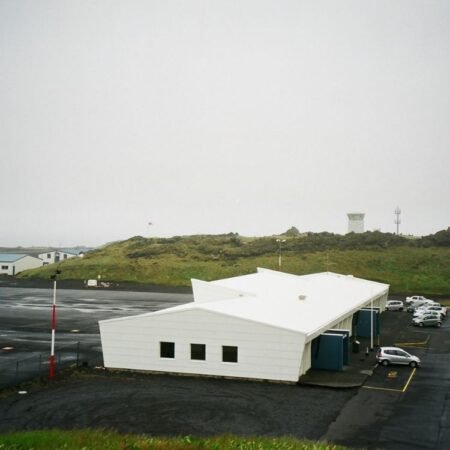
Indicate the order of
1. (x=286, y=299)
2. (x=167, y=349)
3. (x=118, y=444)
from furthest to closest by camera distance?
(x=286, y=299)
(x=167, y=349)
(x=118, y=444)

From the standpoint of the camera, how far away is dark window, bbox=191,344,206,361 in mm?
33062

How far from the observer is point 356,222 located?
151 metres

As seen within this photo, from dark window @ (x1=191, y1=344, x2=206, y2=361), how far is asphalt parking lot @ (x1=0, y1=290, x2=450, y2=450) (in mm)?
1394

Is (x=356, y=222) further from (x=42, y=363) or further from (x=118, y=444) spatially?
(x=118, y=444)

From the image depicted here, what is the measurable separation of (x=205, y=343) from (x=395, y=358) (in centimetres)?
1325

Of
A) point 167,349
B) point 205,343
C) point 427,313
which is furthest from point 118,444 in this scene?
point 427,313

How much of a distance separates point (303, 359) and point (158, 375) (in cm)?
896

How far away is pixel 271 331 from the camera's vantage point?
31.8 m

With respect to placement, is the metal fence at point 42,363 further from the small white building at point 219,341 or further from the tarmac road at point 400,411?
the tarmac road at point 400,411

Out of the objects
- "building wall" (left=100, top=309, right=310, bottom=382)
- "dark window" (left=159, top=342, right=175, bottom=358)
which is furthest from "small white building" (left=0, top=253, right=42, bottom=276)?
"dark window" (left=159, top=342, right=175, bottom=358)

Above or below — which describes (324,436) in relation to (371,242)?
below

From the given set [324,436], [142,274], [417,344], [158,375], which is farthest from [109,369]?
[142,274]

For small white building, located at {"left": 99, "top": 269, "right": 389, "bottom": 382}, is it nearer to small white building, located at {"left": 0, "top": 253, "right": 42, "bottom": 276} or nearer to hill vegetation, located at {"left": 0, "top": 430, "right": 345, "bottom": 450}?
hill vegetation, located at {"left": 0, "top": 430, "right": 345, "bottom": 450}

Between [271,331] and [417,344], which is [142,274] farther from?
[271,331]
